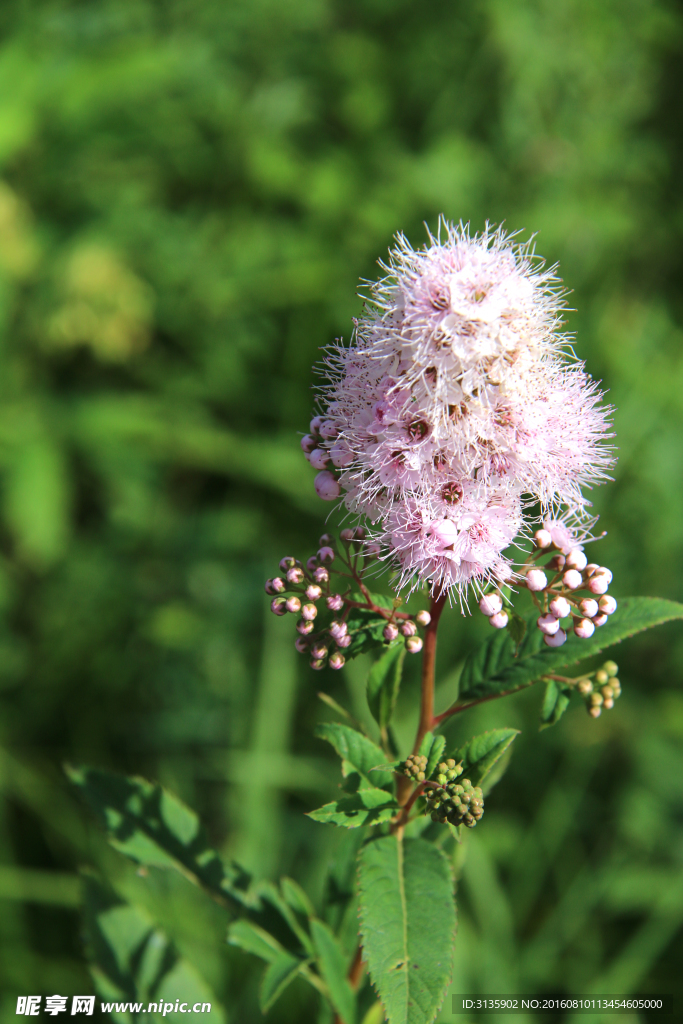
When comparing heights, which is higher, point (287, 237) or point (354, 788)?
point (287, 237)

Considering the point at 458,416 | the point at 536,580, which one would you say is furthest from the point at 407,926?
the point at 458,416

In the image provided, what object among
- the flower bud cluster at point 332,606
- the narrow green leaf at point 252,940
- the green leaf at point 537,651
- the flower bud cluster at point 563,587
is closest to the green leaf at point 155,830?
the narrow green leaf at point 252,940

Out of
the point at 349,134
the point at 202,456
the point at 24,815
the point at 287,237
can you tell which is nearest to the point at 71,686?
the point at 24,815

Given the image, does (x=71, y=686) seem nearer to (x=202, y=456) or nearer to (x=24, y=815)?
(x=24, y=815)

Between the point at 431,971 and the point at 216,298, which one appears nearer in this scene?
the point at 431,971

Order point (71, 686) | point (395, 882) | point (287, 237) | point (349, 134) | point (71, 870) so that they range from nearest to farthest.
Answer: point (395, 882)
point (71, 870)
point (71, 686)
point (287, 237)
point (349, 134)

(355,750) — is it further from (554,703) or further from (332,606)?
(554,703)
